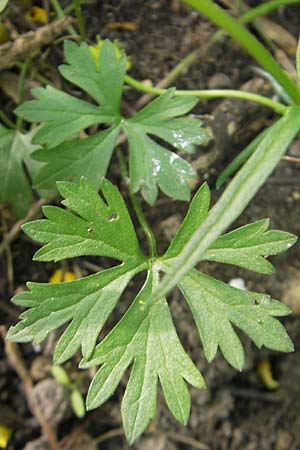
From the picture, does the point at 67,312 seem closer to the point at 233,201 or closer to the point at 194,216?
the point at 194,216

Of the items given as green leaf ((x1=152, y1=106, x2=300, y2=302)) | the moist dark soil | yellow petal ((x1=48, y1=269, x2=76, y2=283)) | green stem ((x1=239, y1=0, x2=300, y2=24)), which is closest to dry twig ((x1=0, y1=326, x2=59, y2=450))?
the moist dark soil

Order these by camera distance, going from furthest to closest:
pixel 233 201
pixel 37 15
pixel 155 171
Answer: pixel 37 15, pixel 155 171, pixel 233 201

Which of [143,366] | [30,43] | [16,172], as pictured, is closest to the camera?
[143,366]

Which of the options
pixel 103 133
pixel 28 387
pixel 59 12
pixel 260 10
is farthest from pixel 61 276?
pixel 260 10

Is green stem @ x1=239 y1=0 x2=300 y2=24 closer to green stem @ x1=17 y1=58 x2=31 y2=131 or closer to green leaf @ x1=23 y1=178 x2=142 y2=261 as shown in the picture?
green stem @ x1=17 y1=58 x2=31 y2=131

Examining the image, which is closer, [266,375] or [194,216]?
[194,216]
